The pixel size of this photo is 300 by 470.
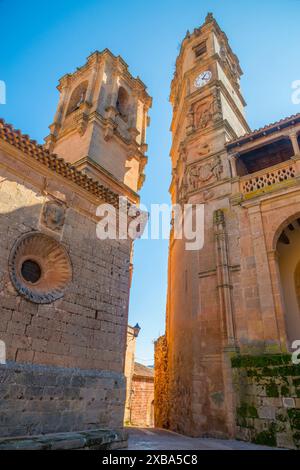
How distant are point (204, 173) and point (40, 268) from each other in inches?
340

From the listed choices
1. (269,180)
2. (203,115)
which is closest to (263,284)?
(269,180)

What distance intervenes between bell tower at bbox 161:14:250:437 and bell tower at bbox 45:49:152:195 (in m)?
2.79

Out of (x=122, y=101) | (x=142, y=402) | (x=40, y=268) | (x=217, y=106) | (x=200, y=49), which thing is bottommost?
(x=142, y=402)

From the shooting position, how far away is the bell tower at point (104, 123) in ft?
34.4

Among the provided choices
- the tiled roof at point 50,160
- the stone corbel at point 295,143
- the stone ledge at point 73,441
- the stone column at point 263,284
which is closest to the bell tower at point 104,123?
the tiled roof at point 50,160

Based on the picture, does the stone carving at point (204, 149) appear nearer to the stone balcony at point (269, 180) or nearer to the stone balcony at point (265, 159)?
the stone balcony at point (265, 159)

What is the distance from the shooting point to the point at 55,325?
19.8ft

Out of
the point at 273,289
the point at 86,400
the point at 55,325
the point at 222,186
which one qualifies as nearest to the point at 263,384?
the point at 273,289

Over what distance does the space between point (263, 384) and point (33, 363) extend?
5.94 m

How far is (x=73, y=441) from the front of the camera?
4.96 meters

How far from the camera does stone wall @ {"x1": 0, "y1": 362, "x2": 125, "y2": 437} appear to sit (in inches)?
196

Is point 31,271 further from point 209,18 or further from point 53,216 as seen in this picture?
point 209,18
